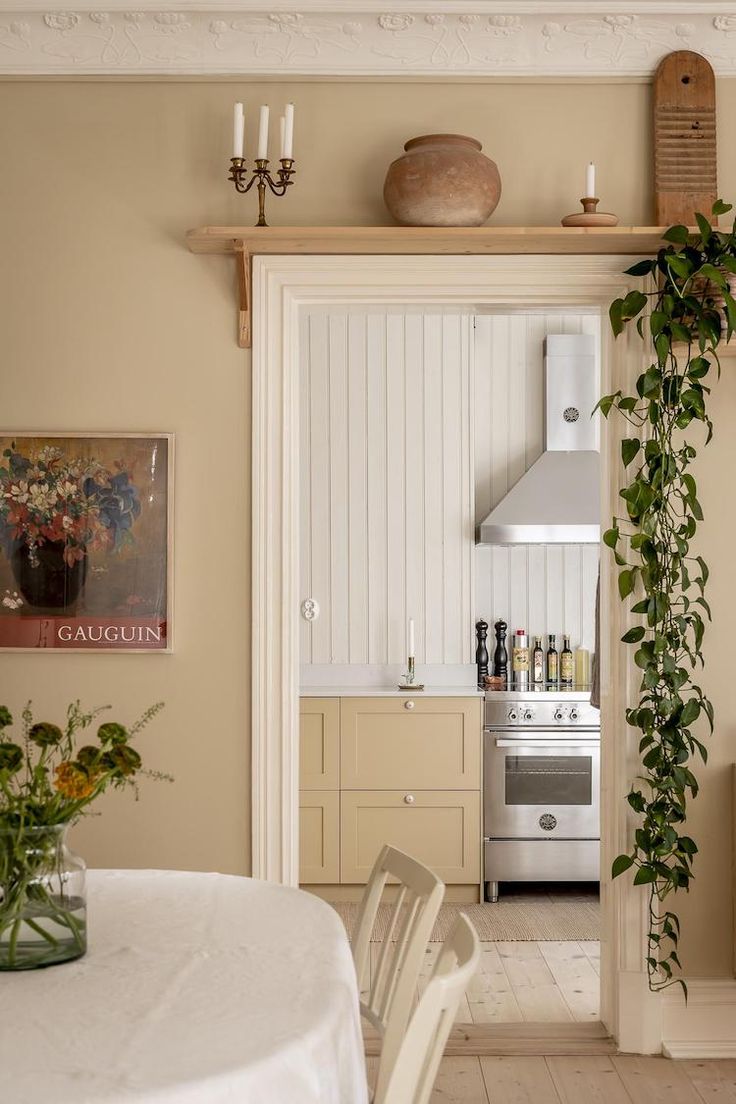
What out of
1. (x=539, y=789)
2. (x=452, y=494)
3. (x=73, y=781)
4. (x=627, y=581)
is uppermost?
(x=452, y=494)

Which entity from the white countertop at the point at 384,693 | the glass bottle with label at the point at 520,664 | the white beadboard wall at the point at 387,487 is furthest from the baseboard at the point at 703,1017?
the white beadboard wall at the point at 387,487

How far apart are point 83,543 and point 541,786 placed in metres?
2.59

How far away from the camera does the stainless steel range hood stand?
5102mm

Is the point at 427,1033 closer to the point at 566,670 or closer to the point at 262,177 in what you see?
the point at 262,177

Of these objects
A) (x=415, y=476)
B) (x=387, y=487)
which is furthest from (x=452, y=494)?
(x=387, y=487)

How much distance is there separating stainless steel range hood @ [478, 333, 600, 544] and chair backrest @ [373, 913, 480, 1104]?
3623 millimetres

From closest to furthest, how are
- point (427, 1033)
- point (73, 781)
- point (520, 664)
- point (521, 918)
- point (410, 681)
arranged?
point (427, 1033), point (73, 781), point (521, 918), point (410, 681), point (520, 664)

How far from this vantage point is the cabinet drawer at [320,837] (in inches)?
192

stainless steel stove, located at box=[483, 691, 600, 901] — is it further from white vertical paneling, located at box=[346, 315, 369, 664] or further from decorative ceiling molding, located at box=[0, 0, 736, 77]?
decorative ceiling molding, located at box=[0, 0, 736, 77]

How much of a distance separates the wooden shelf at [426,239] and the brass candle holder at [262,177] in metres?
0.09

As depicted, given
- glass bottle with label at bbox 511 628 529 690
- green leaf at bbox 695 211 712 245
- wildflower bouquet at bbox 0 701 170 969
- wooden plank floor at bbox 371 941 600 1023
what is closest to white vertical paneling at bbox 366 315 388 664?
glass bottle with label at bbox 511 628 529 690

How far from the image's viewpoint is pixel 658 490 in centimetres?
308

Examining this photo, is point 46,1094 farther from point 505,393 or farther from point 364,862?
point 505,393

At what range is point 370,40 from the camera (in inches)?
126
